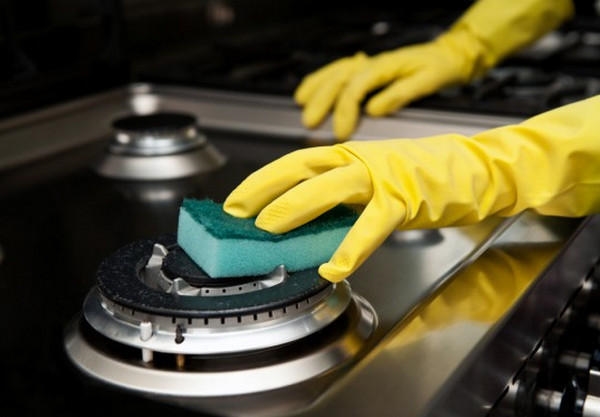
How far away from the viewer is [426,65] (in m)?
1.29

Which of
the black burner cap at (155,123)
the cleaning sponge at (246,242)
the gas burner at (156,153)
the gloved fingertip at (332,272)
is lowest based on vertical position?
the gas burner at (156,153)

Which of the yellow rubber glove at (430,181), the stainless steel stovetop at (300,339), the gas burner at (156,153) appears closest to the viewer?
the stainless steel stovetop at (300,339)

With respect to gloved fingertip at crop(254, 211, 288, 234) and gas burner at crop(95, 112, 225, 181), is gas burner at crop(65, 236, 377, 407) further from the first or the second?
gas burner at crop(95, 112, 225, 181)

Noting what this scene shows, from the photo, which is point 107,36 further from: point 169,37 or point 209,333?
point 209,333

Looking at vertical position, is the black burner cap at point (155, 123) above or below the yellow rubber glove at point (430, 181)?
below

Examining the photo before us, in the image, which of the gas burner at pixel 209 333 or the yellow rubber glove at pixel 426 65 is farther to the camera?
the yellow rubber glove at pixel 426 65

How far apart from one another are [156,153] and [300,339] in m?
0.54

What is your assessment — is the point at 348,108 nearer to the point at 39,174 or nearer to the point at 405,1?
the point at 39,174

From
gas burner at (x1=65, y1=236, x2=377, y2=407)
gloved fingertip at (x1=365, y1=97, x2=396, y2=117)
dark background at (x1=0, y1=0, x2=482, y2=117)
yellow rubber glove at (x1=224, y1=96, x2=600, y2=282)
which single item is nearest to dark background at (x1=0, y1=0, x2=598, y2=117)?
dark background at (x1=0, y1=0, x2=482, y2=117)

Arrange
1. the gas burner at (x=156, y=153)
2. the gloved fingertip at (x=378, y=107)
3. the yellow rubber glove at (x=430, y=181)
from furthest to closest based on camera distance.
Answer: the gloved fingertip at (x=378, y=107) → the gas burner at (x=156, y=153) → the yellow rubber glove at (x=430, y=181)

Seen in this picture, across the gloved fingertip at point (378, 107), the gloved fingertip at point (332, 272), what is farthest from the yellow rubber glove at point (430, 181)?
the gloved fingertip at point (378, 107)

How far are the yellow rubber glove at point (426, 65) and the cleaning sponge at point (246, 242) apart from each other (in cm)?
52

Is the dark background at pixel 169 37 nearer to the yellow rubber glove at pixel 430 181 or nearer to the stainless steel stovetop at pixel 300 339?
the stainless steel stovetop at pixel 300 339

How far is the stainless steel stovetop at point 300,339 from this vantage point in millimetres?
607
